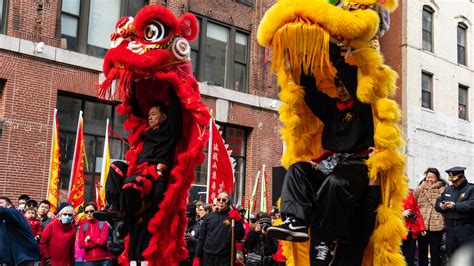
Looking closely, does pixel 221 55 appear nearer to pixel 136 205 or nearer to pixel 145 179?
pixel 145 179

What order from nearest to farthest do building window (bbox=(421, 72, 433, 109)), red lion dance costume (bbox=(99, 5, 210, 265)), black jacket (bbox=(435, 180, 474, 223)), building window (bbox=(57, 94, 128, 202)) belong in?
red lion dance costume (bbox=(99, 5, 210, 265)), black jacket (bbox=(435, 180, 474, 223)), building window (bbox=(57, 94, 128, 202)), building window (bbox=(421, 72, 433, 109))

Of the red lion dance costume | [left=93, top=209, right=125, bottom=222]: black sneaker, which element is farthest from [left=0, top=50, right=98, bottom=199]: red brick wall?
[left=93, top=209, right=125, bottom=222]: black sneaker

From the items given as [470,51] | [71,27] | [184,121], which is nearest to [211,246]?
[184,121]

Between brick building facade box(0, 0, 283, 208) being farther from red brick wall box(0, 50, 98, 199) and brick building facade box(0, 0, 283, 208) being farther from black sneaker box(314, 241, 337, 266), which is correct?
black sneaker box(314, 241, 337, 266)

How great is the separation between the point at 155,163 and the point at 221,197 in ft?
11.7

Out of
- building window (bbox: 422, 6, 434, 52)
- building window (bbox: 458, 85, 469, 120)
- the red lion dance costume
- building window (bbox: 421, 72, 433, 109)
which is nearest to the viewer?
the red lion dance costume

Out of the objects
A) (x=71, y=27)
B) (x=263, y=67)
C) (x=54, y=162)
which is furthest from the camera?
(x=263, y=67)

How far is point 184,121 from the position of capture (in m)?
6.61

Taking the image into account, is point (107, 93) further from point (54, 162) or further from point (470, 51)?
point (470, 51)

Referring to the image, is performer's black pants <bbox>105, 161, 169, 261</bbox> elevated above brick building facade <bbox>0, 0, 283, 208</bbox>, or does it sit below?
below

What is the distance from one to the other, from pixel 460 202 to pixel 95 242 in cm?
612

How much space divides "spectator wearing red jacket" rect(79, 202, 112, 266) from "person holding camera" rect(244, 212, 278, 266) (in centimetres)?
250

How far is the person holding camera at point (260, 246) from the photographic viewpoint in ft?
34.6

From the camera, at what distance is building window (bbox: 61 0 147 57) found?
16.0 meters
